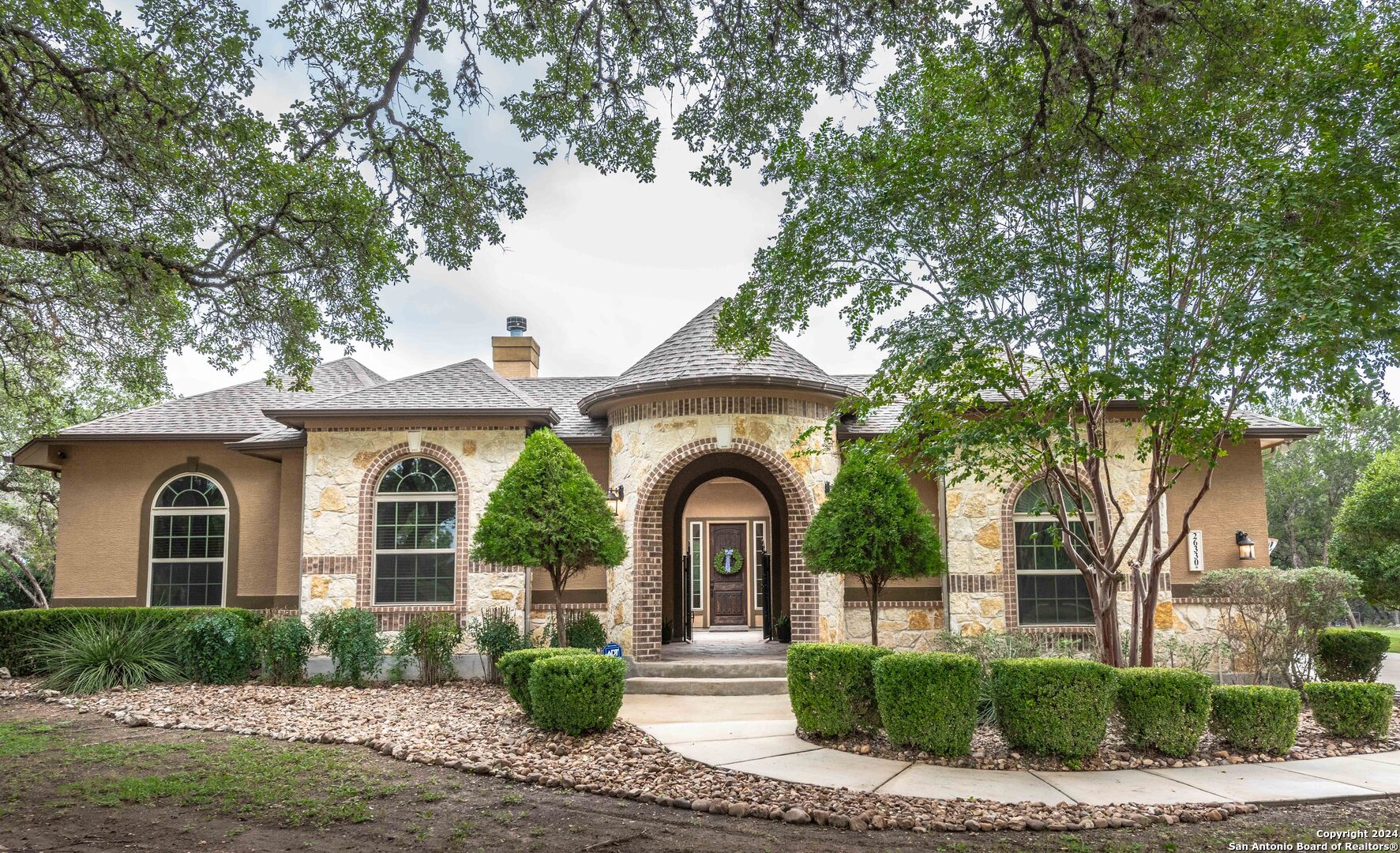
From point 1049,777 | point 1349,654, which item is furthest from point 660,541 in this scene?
point 1349,654

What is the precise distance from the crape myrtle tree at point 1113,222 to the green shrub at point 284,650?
7246 mm

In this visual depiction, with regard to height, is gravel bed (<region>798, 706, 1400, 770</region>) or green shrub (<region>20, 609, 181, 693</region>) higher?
green shrub (<region>20, 609, 181, 693</region>)

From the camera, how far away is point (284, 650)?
11.4 metres

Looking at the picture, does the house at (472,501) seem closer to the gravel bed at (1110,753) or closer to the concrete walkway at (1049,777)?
the gravel bed at (1110,753)

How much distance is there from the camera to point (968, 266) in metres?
7.34

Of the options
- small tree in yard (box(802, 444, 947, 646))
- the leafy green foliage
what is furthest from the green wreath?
small tree in yard (box(802, 444, 947, 646))

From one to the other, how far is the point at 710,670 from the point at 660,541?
1862 millimetres

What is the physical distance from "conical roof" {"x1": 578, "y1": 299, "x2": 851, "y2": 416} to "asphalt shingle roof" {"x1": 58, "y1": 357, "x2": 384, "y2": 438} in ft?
16.4

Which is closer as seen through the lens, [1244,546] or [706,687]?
[706,687]

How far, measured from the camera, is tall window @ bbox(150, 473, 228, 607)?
45.0ft

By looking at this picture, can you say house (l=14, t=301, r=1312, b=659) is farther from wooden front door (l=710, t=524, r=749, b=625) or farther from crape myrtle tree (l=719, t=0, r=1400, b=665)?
wooden front door (l=710, t=524, r=749, b=625)

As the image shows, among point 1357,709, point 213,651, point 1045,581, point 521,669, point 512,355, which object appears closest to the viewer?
point 1357,709

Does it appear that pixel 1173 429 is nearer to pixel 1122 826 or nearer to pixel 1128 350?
pixel 1128 350

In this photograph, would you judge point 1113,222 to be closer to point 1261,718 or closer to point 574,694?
point 1261,718
